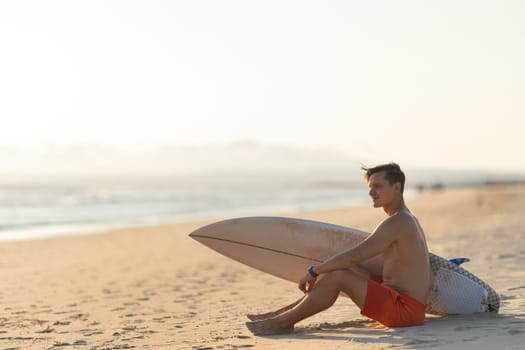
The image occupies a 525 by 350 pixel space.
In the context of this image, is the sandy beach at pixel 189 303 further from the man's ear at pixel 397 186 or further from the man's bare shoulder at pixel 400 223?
the man's ear at pixel 397 186

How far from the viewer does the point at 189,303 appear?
666 cm

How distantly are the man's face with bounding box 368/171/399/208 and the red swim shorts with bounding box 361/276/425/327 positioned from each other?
1.73 feet

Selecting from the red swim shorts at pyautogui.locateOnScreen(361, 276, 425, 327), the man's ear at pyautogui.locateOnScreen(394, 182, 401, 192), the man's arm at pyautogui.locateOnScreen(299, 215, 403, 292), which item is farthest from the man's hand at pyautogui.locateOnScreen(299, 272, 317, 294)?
the man's ear at pyautogui.locateOnScreen(394, 182, 401, 192)

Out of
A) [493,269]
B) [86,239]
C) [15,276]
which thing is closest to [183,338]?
[493,269]

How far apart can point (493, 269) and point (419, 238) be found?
3668mm

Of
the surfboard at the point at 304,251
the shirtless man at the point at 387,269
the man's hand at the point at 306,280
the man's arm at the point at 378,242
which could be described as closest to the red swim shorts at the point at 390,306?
the shirtless man at the point at 387,269

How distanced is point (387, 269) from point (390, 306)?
0.79ft

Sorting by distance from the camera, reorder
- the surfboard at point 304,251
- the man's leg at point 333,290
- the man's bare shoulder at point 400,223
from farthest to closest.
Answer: the surfboard at point 304,251
the man's leg at point 333,290
the man's bare shoulder at point 400,223

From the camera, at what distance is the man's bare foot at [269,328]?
4.53 m

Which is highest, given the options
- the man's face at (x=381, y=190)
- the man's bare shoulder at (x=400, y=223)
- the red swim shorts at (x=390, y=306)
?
the man's face at (x=381, y=190)

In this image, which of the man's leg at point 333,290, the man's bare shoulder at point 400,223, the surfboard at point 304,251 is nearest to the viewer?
the man's bare shoulder at point 400,223

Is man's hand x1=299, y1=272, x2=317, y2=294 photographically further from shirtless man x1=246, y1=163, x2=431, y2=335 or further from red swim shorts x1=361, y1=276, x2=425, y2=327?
red swim shorts x1=361, y1=276, x2=425, y2=327

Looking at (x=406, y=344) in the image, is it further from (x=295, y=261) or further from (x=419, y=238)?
(x=295, y=261)

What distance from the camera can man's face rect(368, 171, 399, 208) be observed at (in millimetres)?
4207
